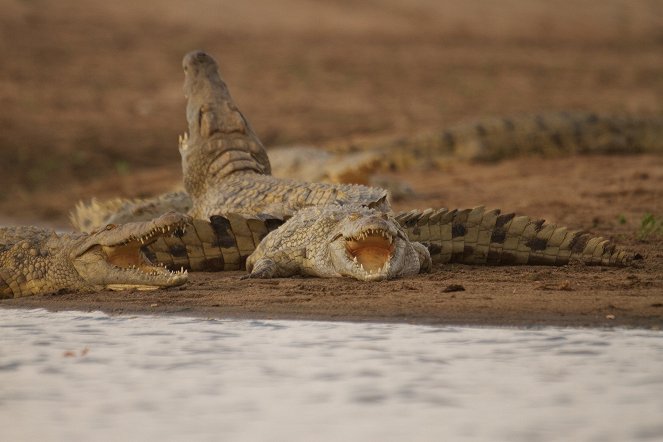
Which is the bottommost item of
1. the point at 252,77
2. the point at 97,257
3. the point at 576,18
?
the point at 97,257

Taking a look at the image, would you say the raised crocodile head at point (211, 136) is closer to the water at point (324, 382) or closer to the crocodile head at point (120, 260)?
the crocodile head at point (120, 260)

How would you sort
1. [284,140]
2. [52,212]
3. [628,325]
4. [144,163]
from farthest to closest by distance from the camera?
[284,140]
[144,163]
[52,212]
[628,325]

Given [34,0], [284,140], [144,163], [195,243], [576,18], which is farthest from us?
[576,18]

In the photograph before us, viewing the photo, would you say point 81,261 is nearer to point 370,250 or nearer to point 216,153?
point 370,250

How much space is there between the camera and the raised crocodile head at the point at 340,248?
6.65 metres

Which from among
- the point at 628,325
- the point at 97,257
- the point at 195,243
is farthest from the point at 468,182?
the point at 628,325

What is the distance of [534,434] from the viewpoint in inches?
153

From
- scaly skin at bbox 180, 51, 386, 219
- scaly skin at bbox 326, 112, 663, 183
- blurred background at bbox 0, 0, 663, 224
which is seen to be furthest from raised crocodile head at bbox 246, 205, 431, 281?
scaly skin at bbox 326, 112, 663, 183

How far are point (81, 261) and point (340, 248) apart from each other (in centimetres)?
145

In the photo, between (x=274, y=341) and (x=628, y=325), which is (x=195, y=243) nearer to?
(x=274, y=341)

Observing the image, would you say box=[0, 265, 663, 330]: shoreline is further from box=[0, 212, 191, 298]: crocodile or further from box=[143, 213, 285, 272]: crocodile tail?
box=[143, 213, 285, 272]: crocodile tail

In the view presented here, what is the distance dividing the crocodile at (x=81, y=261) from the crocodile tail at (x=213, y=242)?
0.71m

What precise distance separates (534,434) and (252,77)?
1973 centimetres

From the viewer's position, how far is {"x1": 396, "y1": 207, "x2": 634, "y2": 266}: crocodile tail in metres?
7.23
